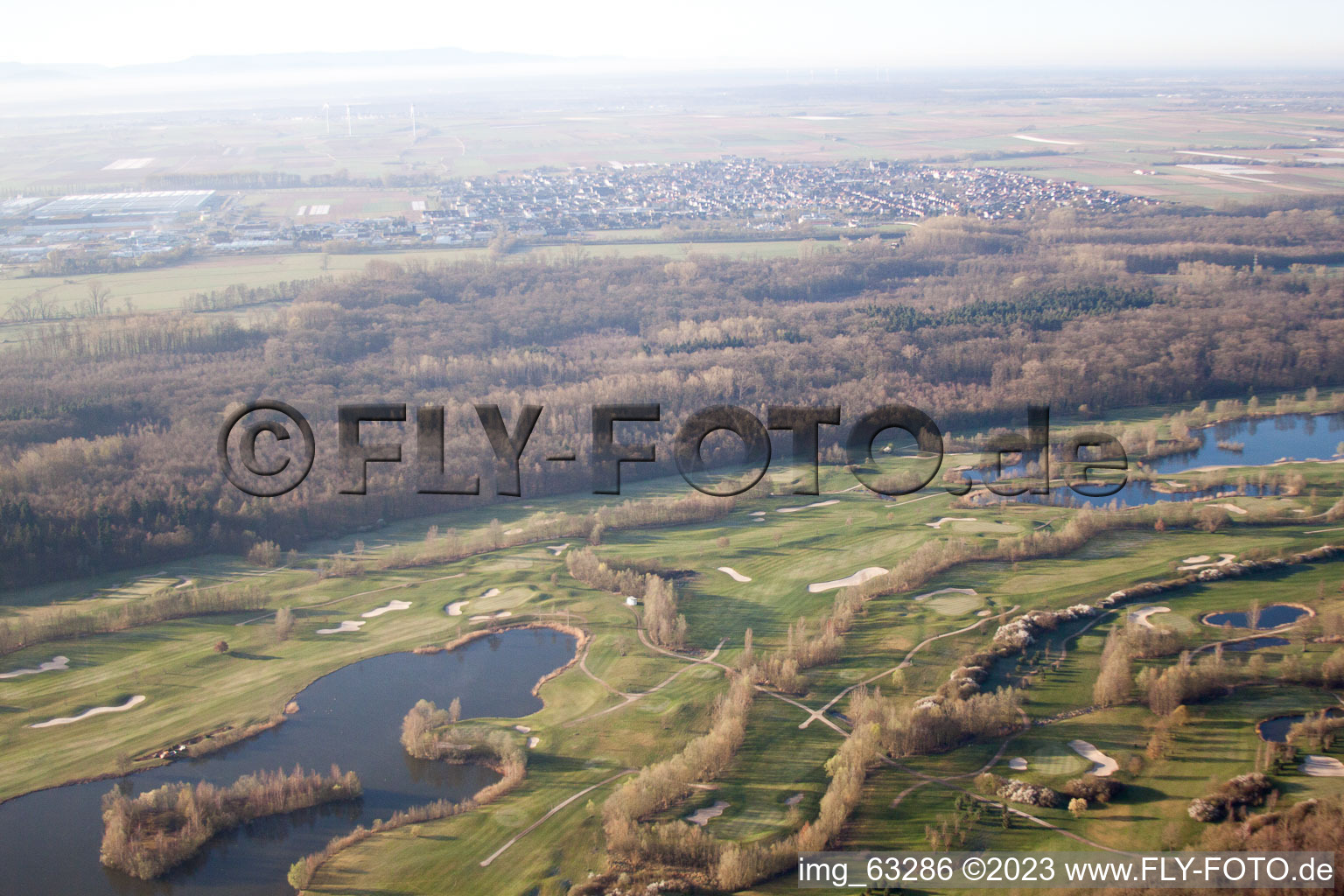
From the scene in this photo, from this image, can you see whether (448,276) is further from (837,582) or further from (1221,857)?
(1221,857)

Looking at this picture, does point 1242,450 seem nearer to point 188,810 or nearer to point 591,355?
point 591,355

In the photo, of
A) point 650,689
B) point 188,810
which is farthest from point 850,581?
point 188,810

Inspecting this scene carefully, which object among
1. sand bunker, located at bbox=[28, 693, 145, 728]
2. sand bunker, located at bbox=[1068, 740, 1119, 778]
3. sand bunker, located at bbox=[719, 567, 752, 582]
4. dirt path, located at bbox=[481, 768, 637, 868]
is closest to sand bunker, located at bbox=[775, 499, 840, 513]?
sand bunker, located at bbox=[719, 567, 752, 582]

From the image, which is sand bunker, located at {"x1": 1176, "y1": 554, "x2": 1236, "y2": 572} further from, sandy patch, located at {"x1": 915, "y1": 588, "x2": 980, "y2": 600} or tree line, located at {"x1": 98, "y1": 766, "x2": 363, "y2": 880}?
tree line, located at {"x1": 98, "y1": 766, "x2": 363, "y2": 880}

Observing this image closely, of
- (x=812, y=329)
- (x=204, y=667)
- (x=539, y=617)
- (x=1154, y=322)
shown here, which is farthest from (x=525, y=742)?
(x=1154, y=322)

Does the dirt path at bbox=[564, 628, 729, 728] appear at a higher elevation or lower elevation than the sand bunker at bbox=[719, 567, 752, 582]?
lower

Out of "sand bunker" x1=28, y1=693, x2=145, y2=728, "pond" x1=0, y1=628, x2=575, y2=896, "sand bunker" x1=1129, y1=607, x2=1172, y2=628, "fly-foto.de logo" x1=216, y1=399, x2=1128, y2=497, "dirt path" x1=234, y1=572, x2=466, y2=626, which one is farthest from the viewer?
"fly-foto.de logo" x1=216, y1=399, x2=1128, y2=497
